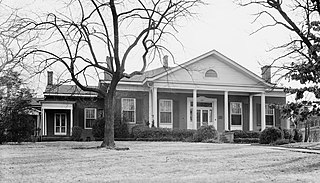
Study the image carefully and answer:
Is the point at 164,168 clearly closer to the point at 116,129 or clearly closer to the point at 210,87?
the point at 116,129

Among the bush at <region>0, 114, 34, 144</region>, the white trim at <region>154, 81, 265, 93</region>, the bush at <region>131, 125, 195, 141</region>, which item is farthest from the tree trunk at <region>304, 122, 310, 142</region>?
the bush at <region>0, 114, 34, 144</region>

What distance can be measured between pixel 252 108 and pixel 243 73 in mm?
2962

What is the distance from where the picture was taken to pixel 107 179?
1081cm

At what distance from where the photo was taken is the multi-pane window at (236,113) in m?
36.3

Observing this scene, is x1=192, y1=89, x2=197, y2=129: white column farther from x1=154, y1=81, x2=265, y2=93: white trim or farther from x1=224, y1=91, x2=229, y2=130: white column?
x1=224, y1=91, x2=229, y2=130: white column

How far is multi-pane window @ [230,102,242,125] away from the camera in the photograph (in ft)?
119

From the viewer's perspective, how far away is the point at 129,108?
3416cm

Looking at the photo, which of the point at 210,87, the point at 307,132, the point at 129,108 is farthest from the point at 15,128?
the point at 307,132

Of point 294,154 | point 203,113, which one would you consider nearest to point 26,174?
point 294,154

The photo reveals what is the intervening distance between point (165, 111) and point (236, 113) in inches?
223

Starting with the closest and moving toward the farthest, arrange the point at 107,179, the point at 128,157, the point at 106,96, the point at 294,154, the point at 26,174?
the point at 107,179
the point at 26,174
the point at 128,157
the point at 294,154
the point at 106,96

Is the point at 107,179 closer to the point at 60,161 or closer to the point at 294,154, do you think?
the point at 60,161

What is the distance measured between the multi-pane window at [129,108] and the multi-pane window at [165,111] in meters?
1.93

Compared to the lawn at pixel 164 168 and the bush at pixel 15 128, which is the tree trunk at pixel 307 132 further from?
the bush at pixel 15 128
